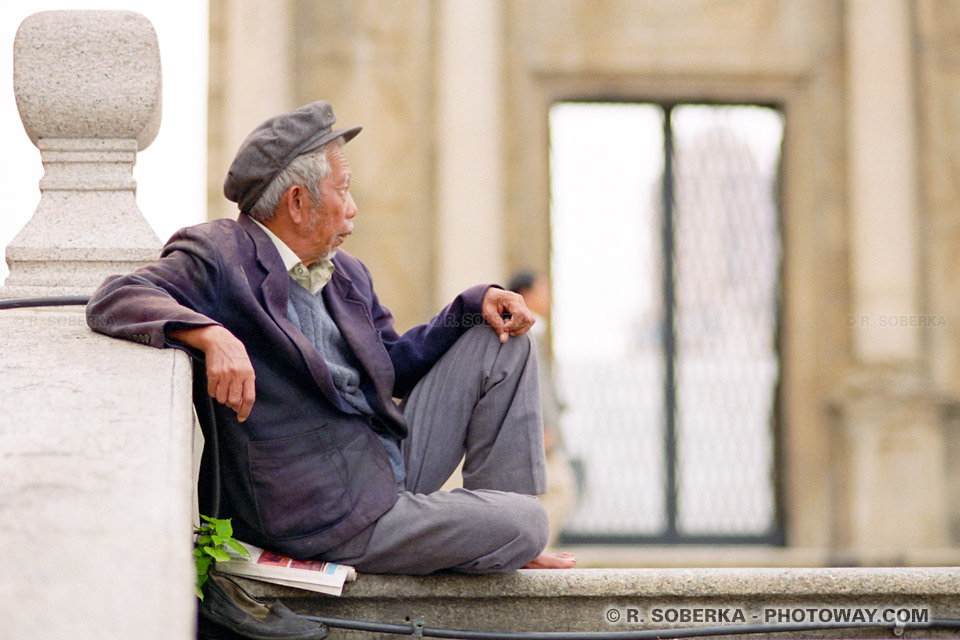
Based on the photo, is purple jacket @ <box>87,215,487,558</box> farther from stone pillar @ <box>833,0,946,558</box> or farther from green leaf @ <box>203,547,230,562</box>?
stone pillar @ <box>833,0,946,558</box>

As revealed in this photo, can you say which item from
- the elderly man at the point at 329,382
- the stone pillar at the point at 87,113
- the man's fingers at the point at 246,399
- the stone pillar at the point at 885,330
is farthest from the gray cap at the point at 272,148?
the stone pillar at the point at 885,330

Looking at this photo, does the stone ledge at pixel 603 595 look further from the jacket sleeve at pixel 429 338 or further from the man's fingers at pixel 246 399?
the jacket sleeve at pixel 429 338

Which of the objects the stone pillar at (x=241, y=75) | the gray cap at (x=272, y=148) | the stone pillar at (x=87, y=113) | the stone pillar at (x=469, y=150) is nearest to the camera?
the gray cap at (x=272, y=148)

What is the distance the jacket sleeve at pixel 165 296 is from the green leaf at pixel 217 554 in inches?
19.2

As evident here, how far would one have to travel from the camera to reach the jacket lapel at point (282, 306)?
278cm

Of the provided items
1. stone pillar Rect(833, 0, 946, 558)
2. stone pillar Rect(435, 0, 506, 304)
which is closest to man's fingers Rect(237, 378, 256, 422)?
stone pillar Rect(435, 0, 506, 304)

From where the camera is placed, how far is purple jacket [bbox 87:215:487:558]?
273cm

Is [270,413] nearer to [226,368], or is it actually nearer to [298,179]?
[226,368]

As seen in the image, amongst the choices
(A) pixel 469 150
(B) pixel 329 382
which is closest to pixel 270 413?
(B) pixel 329 382

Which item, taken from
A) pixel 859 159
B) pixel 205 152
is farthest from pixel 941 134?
pixel 205 152

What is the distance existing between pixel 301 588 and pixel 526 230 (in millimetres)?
6449

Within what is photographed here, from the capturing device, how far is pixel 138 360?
249 cm

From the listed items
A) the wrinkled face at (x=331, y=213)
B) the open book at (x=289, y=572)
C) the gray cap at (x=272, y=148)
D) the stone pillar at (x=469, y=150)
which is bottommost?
the open book at (x=289, y=572)

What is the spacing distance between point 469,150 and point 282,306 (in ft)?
19.5
